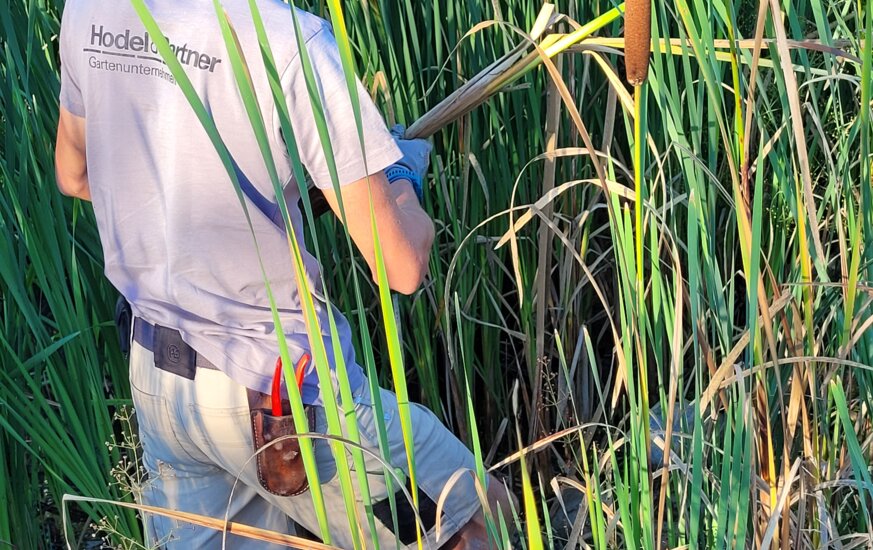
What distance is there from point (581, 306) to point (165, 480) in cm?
93

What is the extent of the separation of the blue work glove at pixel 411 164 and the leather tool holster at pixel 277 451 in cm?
32

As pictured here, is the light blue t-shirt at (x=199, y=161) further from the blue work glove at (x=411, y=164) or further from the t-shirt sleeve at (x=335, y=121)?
the blue work glove at (x=411, y=164)

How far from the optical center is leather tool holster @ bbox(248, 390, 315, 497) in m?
1.28

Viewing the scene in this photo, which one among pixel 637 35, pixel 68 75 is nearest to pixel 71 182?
pixel 68 75

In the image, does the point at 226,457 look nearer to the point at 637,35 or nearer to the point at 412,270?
the point at 412,270

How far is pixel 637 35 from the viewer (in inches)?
28.9

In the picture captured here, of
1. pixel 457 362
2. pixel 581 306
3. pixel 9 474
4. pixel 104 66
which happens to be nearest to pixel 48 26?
pixel 104 66

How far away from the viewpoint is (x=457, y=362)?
189cm

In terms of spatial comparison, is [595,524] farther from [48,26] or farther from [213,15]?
[48,26]

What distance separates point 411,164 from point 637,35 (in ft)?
2.04

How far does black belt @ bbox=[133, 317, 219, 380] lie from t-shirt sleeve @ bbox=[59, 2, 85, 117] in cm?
31

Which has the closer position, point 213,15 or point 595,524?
point 595,524

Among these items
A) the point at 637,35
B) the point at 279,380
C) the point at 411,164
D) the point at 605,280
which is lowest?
the point at 605,280

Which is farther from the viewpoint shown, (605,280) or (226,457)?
(605,280)
